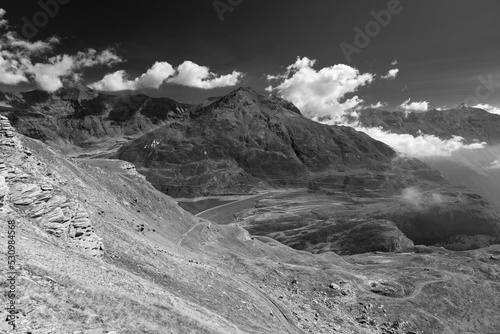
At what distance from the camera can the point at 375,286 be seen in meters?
89.4

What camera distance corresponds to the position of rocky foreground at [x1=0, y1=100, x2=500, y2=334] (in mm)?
25078

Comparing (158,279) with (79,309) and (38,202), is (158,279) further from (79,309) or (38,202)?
(79,309)

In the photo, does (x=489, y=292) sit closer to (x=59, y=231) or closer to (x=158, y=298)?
(x=158, y=298)

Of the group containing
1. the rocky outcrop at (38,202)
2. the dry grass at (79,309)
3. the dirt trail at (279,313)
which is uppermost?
the rocky outcrop at (38,202)

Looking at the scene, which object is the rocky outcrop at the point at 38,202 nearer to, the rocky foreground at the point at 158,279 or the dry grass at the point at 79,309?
the rocky foreground at the point at 158,279

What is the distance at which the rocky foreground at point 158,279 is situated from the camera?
25.1 m

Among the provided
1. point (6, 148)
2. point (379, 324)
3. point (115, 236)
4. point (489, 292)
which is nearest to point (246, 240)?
point (379, 324)

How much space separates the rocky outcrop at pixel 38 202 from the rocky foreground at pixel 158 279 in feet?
0.41

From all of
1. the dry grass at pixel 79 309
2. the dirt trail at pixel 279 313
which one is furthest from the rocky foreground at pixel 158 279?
the dirt trail at pixel 279 313

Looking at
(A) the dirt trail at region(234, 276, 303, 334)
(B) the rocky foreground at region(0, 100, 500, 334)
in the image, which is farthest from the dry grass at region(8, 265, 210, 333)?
(A) the dirt trail at region(234, 276, 303, 334)

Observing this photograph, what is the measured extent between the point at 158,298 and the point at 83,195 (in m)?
44.1

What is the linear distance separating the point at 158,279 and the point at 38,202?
17.3m

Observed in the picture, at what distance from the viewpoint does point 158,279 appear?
44.0 meters

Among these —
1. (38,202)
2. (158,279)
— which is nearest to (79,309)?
(38,202)
